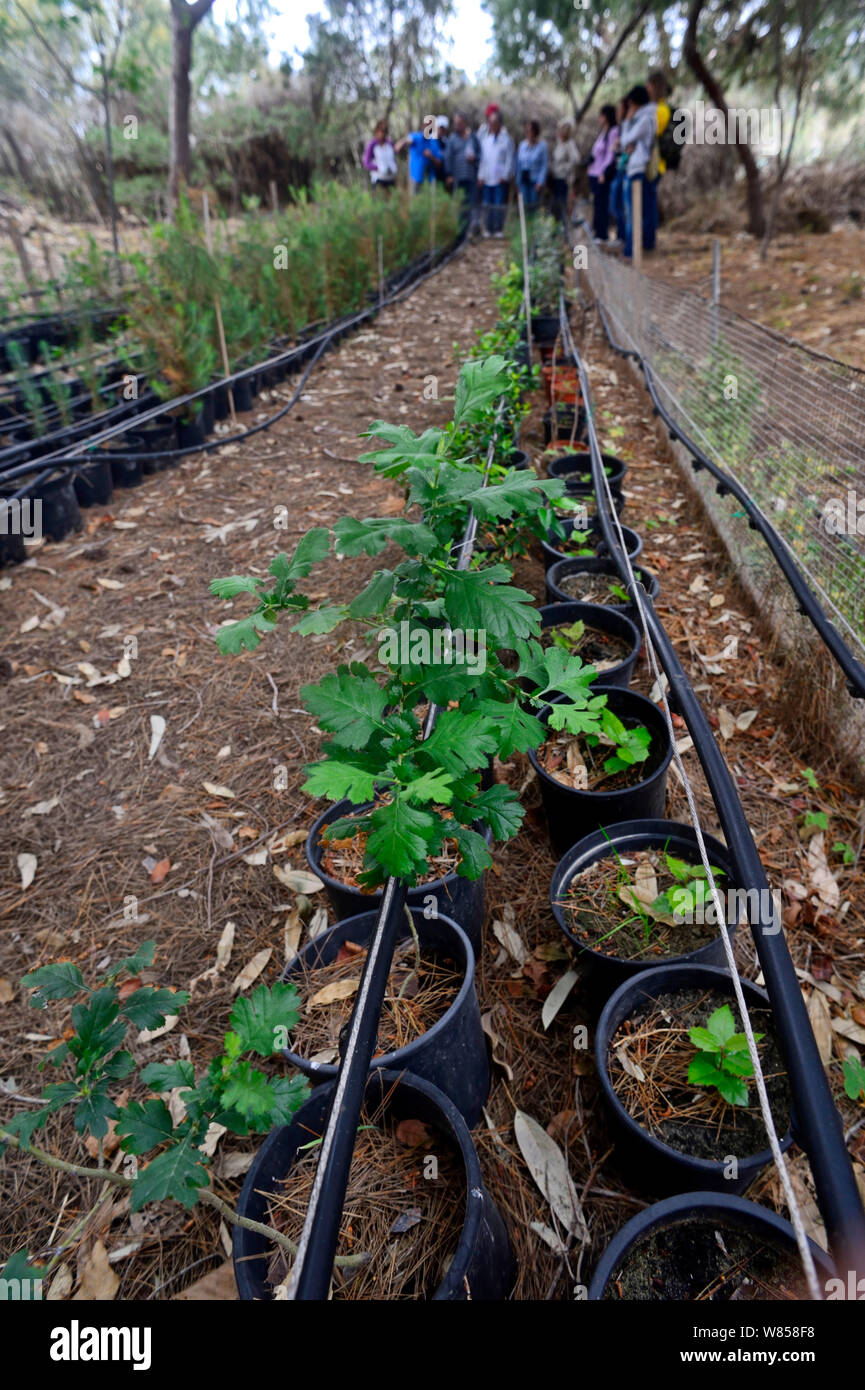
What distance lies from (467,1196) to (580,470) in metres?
3.59

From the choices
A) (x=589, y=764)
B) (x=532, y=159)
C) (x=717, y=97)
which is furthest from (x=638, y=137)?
(x=589, y=764)

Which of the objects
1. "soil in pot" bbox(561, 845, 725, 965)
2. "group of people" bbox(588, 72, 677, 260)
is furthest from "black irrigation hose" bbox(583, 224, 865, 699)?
"group of people" bbox(588, 72, 677, 260)

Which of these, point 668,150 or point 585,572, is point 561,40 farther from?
point 585,572

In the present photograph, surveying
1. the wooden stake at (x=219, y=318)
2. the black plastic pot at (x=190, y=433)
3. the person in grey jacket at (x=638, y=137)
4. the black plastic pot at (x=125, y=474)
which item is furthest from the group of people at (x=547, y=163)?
the black plastic pot at (x=125, y=474)

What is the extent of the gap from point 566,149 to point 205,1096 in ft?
51.6

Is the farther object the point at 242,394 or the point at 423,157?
the point at 423,157

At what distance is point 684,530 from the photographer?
3902 mm

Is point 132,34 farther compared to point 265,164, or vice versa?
point 132,34

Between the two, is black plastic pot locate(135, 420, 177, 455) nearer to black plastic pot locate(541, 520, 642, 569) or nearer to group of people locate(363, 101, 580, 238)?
black plastic pot locate(541, 520, 642, 569)

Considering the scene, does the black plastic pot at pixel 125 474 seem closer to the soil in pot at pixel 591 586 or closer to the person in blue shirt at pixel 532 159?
the soil in pot at pixel 591 586

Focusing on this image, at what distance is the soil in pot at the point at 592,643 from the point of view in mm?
2607

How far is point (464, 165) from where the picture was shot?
14.0 metres

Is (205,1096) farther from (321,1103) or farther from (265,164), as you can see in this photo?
(265,164)
